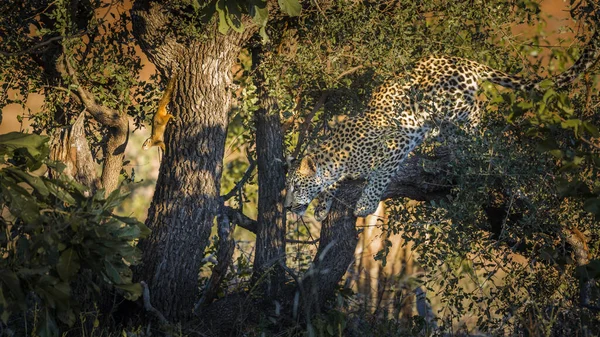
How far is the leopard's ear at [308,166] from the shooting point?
28.9 ft

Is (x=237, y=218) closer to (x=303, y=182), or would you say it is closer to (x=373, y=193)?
(x=303, y=182)

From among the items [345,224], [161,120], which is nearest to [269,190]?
[345,224]

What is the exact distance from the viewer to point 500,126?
671cm

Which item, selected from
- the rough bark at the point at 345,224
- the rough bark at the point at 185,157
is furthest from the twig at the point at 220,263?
the rough bark at the point at 345,224

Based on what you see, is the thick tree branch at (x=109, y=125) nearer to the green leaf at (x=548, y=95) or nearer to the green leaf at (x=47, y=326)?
the green leaf at (x=47, y=326)

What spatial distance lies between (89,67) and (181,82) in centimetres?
117

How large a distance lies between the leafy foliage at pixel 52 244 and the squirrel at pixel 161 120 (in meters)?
2.22

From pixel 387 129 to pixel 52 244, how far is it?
485 cm

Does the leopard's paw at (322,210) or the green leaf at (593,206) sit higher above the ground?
the leopard's paw at (322,210)

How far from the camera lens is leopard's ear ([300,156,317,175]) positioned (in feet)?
28.9

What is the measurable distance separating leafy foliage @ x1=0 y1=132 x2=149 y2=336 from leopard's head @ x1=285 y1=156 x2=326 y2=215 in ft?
12.3

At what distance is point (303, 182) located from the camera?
871 cm

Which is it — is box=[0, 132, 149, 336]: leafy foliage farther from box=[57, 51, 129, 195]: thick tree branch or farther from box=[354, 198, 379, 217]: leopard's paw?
box=[354, 198, 379, 217]: leopard's paw

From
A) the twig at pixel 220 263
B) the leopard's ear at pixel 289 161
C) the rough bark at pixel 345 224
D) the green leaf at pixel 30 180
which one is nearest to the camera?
the green leaf at pixel 30 180
